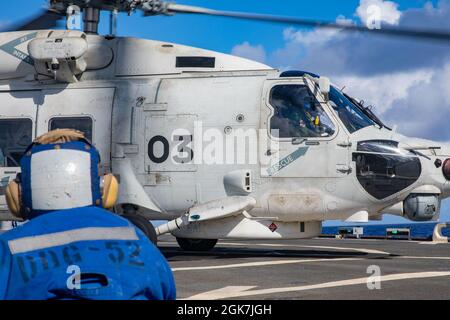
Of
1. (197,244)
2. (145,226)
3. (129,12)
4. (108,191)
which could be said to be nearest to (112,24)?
(129,12)

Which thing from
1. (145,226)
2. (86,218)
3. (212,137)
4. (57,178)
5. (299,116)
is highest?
(299,116)

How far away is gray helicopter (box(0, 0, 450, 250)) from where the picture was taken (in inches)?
444

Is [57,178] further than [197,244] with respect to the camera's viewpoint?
No

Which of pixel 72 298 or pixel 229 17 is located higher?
pixel 229 17

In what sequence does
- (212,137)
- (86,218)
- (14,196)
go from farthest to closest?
(212,137) < (14,196) < (86,218)

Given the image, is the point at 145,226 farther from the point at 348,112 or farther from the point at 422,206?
the point at 422,206

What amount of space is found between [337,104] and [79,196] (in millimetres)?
9662

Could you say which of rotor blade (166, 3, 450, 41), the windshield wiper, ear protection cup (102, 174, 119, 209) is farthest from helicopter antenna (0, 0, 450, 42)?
ear protection cup (102, 174, 119, 209)

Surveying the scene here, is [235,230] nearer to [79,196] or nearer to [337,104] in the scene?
[337,104]

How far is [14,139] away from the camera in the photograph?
1219 centimetres

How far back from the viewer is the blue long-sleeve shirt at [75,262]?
1984 millimetres

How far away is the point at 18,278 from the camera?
200cm

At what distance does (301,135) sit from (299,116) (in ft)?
1.07
